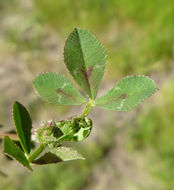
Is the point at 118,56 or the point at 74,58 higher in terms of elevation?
the point at 118,56

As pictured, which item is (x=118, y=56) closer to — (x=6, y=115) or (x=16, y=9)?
(x=6, y=115)

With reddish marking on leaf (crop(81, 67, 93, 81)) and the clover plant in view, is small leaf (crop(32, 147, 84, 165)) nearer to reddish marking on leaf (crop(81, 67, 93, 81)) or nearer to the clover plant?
the clover plant

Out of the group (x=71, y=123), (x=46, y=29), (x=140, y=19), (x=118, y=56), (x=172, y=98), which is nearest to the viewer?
(x=71, y=123)

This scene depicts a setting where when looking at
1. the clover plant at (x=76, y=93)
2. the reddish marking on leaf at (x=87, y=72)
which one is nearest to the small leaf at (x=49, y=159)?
the clover plant at (x=76, y=93)

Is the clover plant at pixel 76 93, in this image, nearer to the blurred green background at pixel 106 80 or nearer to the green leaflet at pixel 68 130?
the green leaflet at pixel 68 130

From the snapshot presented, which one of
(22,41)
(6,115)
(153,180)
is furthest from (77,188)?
(22,41)
